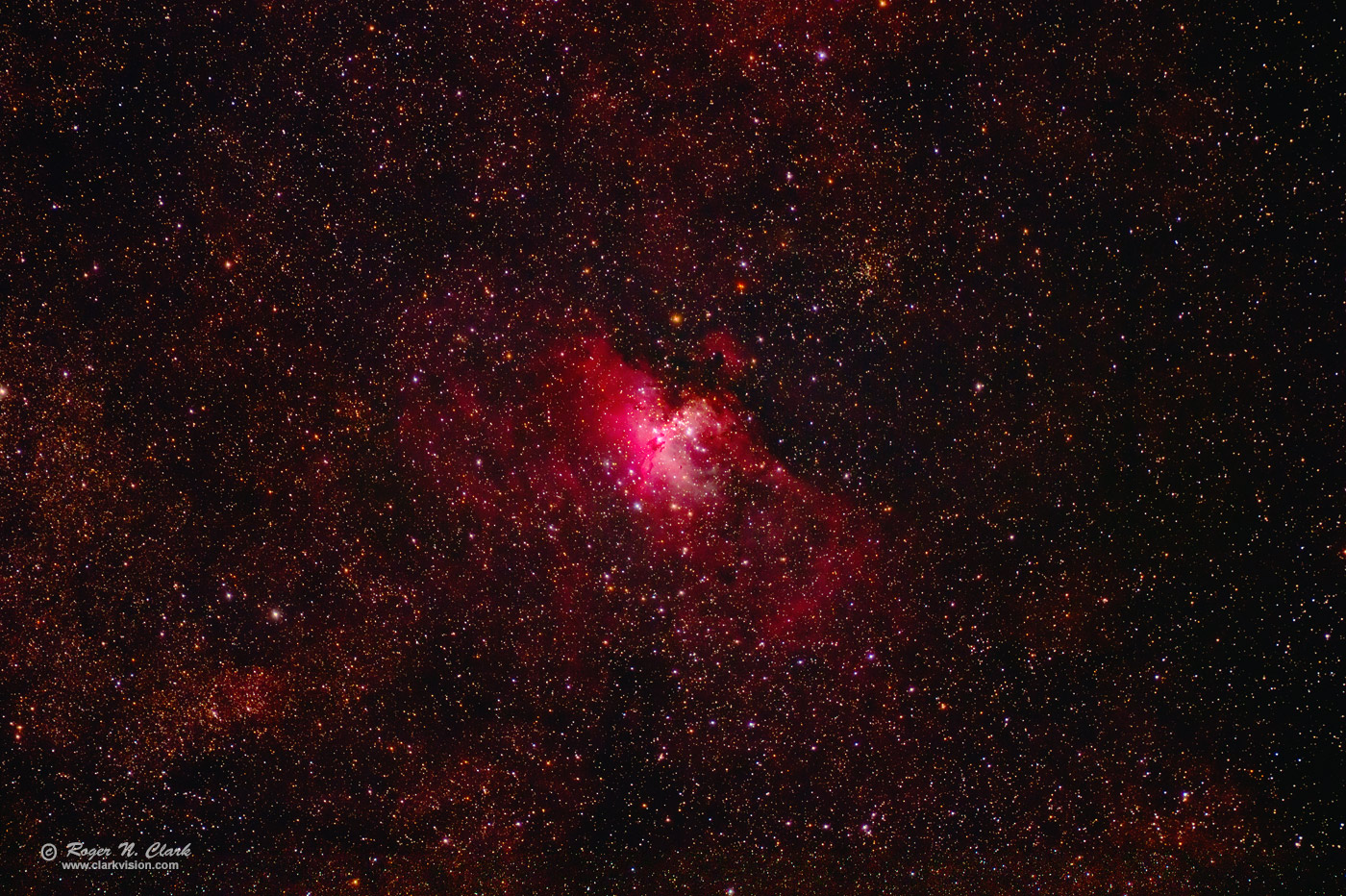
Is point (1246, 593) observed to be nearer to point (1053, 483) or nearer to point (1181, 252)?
point (1053, 483)

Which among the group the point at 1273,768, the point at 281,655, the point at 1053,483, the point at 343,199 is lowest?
the point at 1273,768

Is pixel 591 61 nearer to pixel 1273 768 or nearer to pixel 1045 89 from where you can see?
pixel 1045 89

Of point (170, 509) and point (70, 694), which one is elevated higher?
point (170, 509)

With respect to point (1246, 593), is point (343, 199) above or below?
above

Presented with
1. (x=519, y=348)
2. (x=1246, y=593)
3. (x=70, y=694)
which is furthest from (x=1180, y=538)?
(x=70, y=694)

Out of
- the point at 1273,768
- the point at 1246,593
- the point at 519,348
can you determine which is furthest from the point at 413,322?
the point at 1273,768

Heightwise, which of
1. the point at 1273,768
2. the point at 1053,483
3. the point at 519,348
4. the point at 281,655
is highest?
the point at 519,348
